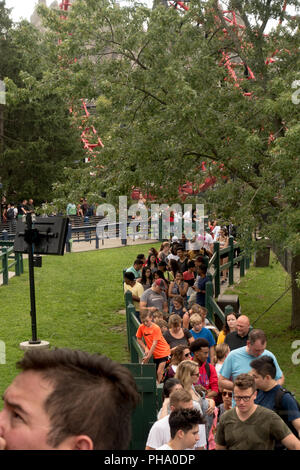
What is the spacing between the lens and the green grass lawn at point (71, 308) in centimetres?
1462

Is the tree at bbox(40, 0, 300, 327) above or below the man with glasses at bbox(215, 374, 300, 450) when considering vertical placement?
above

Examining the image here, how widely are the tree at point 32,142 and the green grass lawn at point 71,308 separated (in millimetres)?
17118

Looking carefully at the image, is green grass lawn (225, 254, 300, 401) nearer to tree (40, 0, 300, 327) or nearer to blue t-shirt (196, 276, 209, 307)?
→ blue t-shirt (196, 276, 209, 307)

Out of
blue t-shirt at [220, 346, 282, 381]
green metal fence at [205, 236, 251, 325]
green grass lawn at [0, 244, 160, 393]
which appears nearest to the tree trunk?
green metal fence at [205, 236, 251, 325]

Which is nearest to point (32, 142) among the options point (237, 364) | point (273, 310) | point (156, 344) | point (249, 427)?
point (273, 310)

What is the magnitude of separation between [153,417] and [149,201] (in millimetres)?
8838

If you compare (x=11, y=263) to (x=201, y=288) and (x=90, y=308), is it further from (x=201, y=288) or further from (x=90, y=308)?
(x=201, y=288)

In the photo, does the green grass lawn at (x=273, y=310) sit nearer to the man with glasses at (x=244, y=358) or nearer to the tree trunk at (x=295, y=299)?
the tree trunk at (x=295, y=299)

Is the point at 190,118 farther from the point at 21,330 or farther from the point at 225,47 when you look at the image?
the point at 21,330

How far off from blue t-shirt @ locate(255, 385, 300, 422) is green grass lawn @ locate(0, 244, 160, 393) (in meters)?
6.19

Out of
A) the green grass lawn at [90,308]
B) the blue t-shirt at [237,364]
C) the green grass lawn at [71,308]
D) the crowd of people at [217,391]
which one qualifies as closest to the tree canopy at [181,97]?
the green grass lawn at [90,308]

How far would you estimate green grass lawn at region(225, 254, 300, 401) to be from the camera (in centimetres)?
1368
